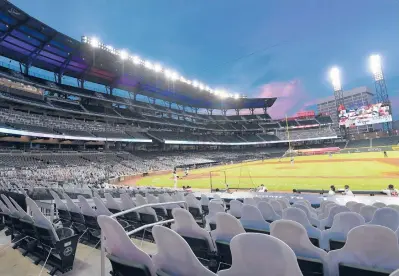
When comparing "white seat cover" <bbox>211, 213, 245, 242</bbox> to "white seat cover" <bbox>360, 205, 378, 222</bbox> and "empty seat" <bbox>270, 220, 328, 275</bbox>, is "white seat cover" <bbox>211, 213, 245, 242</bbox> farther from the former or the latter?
"white seat cover" <bbox>360, 205, 378, 222</bbox>

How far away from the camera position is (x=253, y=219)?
14.1 feet

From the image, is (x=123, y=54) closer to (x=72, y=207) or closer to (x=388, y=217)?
(x=72, y=207)

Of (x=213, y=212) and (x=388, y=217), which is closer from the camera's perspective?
(x=388, y=217)

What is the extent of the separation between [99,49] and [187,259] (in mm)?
48687

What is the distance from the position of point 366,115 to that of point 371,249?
295 ft

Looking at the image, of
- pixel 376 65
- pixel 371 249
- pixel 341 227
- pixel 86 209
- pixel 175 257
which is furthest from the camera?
pixel 376 65

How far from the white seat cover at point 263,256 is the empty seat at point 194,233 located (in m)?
1.62

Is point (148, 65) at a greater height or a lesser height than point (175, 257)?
greater

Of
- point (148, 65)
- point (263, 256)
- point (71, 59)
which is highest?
point (148, 65)

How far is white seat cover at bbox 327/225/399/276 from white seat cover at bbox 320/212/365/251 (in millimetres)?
1336

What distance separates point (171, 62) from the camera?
115625 mm

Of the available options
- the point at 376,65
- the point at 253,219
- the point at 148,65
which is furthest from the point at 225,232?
the point at 376,65

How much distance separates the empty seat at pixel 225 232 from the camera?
9.91 feet

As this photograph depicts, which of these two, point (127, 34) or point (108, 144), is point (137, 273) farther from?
point (127, 34)
